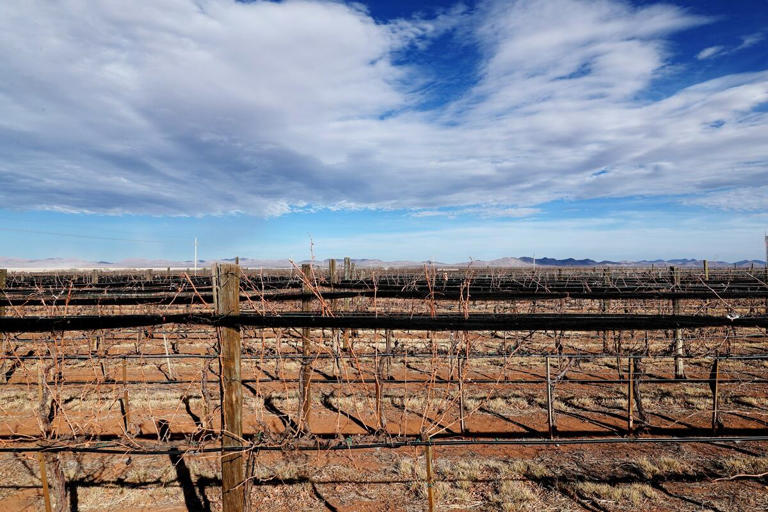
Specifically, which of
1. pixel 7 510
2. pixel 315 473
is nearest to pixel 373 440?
pixel 315 473

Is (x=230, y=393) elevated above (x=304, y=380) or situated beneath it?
elevated above

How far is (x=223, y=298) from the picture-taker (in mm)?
2727

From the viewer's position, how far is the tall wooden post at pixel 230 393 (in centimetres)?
273

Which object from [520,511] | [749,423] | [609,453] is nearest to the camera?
[520,511]

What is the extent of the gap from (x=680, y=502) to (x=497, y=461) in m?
2.04

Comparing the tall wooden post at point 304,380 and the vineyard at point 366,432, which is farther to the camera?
the tall wooden post at point 304,380

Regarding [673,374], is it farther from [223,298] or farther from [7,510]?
[7,510]

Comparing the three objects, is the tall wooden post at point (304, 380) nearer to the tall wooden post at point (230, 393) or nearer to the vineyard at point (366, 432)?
the vineyard at point (366, 432)

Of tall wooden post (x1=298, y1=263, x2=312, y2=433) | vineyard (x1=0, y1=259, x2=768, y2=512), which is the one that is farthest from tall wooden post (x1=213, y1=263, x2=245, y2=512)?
tall wooden post (x1=298, y1=263, x2=312, y2=433)

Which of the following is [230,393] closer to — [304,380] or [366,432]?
[366,432]

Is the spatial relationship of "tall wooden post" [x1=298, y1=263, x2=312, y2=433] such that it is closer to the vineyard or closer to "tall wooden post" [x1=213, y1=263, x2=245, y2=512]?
the vineyard

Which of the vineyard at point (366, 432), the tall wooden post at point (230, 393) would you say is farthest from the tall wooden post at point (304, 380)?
the tall wooden post at point (230, 393)

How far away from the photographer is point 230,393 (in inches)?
109

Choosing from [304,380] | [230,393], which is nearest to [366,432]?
[304,380]
